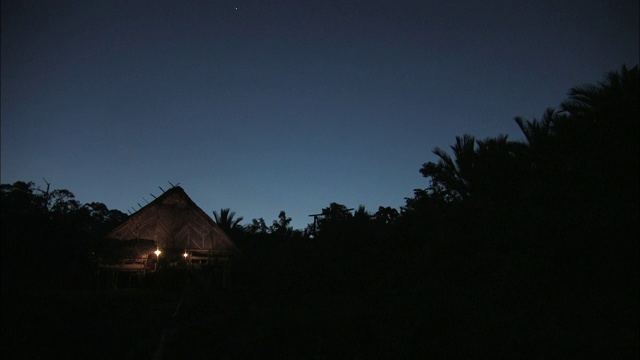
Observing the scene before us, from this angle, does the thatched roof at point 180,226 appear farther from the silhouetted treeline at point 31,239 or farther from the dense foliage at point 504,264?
the silhouetted treeline at point 31,239

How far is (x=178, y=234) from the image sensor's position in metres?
15.4

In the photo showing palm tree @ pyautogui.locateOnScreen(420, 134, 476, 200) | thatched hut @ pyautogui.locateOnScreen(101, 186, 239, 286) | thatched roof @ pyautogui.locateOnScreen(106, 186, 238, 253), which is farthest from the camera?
thatched roof @ pyautogui.locateOnScreen(106, 186, 238, 253)

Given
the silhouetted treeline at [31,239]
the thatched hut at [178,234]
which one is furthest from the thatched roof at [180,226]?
the silhouetted treeline at [31,239]

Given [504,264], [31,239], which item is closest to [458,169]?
[504,264]

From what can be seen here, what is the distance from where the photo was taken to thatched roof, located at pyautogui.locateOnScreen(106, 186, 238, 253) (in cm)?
1498

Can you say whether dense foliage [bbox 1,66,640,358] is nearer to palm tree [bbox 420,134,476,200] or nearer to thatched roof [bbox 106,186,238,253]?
palm tree [bbox 420,134,476,200]

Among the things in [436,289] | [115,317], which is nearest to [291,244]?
[115,317]

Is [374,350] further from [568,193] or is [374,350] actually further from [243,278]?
[243,278]

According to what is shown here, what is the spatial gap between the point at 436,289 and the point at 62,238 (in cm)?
740

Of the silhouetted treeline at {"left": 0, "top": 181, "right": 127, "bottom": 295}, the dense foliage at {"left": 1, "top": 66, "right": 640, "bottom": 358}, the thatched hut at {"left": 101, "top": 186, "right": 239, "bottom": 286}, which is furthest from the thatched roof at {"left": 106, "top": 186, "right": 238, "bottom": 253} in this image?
the silhouetted treeline at {"left": 0, "top": 181, "right": 127, "bottom": 295}

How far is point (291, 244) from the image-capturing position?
14.3 meters

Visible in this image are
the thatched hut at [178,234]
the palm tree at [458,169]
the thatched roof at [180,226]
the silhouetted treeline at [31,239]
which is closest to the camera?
the silhouetted treeline at [31,239]

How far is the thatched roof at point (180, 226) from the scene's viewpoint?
49.1 ft

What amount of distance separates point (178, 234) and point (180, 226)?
36 cm
